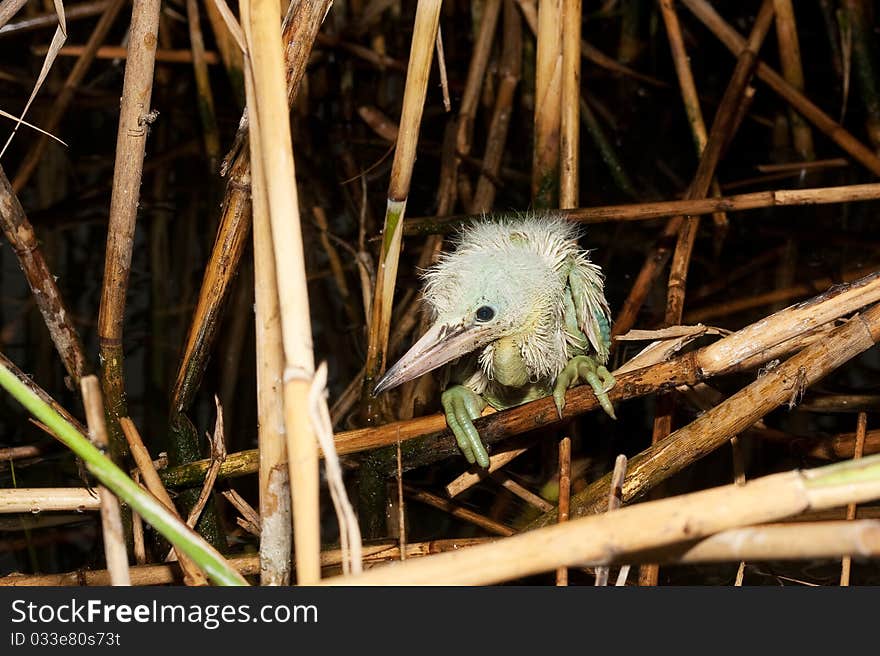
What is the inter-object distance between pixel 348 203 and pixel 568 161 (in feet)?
5.18

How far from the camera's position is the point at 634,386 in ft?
6.82

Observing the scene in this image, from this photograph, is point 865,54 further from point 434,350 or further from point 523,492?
point 434,350

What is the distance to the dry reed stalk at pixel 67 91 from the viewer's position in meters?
4.14

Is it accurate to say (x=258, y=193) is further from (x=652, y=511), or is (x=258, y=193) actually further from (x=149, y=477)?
(x=149, y=477)

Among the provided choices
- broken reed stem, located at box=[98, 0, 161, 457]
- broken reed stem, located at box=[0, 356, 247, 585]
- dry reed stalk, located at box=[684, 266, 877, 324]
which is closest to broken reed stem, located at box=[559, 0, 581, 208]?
dry reed stalk, located at box=[684, 266, 877, 324]

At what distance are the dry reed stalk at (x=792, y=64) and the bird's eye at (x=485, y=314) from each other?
2576 mm

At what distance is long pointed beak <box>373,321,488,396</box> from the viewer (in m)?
2.06

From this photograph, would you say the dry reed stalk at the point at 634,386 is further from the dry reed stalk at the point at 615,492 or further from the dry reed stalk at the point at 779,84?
the dry reed stalk at the point at 779,84

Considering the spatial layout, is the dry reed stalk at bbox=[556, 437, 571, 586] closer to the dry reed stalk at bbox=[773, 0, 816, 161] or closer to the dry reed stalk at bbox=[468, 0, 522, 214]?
the dry reed stalk at bbox=[468, 0, 522, 214]

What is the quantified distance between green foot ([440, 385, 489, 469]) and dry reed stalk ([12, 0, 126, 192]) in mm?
2731

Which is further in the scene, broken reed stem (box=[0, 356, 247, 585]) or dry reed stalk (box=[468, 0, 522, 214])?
dry reed stalk (box=[468, 0, 522, 214])

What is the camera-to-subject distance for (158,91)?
5.37 meters

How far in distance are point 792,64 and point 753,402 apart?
8.68 ft

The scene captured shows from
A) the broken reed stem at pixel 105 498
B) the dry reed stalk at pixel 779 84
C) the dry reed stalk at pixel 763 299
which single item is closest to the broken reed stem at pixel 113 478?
the broken reed stem at pixel 105 498
